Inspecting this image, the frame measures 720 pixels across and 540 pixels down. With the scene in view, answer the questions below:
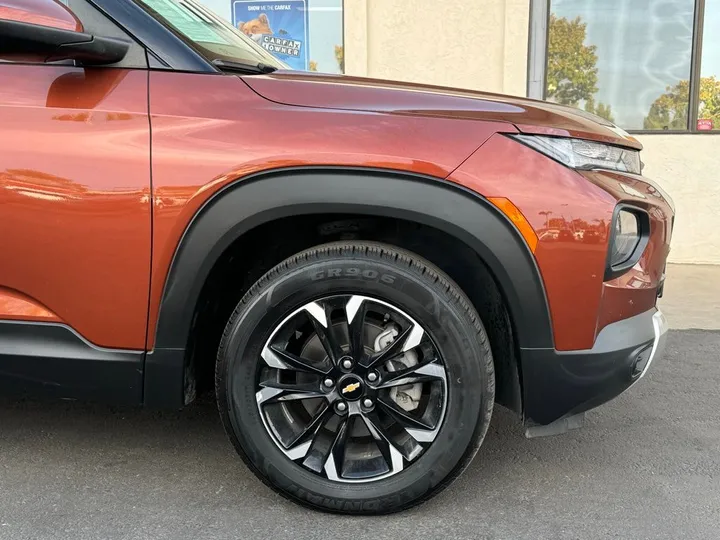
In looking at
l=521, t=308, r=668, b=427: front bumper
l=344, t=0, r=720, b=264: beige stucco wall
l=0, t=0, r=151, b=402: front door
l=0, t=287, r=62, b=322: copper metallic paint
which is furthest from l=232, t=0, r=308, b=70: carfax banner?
l=521, t=308, r=668, b=427: front bumper

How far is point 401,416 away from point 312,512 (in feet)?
1.53

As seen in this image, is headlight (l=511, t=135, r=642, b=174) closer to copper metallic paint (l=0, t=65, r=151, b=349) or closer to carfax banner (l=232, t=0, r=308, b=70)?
copper metallic paint (l=0, t=65, r=151, b=349)

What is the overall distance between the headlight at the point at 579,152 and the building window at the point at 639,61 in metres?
4.67

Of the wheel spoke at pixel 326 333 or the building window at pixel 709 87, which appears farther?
the building window at pixel 709 87

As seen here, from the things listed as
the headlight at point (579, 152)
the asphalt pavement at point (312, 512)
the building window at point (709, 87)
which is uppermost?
the building window at point (709, 87)

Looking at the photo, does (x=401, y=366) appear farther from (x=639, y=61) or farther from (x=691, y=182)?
(x=639, y=61)

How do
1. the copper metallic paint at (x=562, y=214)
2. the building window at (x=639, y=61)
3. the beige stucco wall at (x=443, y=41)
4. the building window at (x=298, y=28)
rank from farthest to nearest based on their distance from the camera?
1. the building window at (x=298, y=28)
2. the building window at (x=639, y=61)
3. the beige stucco wall at (x=443, y=41)
4. the copper metallic paint at (x=562, y=214)

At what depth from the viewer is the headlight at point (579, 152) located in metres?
1.95

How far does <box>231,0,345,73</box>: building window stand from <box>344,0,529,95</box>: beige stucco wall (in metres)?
0.26

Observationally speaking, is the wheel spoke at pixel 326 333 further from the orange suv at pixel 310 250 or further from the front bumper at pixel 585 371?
the front bumper at pixel 585 371

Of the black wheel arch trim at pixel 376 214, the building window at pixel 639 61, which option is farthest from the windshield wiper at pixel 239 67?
the building window at pixel 639 61

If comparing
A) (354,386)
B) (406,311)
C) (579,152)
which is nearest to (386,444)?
(354,386)

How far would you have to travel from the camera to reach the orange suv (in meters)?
1.92

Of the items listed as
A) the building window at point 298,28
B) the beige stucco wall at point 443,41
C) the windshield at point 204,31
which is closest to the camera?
the windshield at point 204,31
